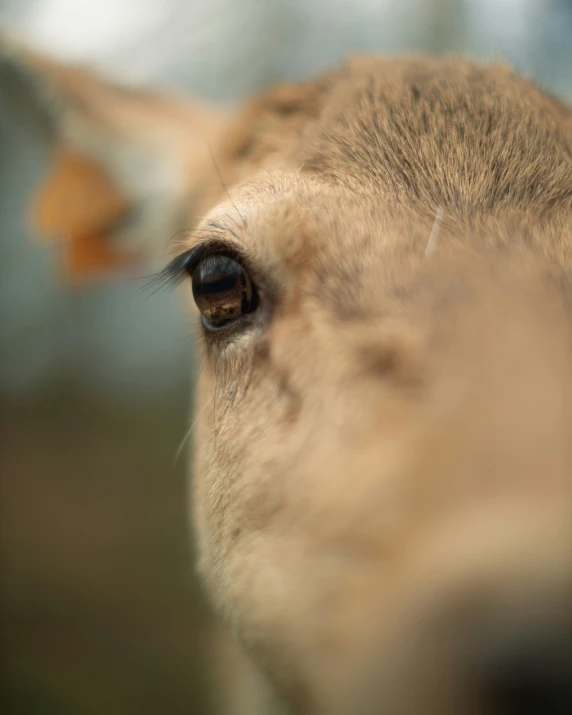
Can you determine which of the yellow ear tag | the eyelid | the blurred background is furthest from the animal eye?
the blurred background

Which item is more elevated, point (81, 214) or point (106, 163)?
point (106, 163)

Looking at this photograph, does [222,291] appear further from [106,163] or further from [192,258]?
[106,163]

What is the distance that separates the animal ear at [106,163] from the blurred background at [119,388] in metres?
0.20

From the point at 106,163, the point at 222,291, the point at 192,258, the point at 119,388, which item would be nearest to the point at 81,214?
the point at 106,163

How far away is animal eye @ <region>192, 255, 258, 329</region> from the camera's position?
6.13 feet

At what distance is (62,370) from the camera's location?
7.32 m

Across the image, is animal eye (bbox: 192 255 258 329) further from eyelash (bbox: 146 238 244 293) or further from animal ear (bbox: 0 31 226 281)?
animal ear (bbox: 0 31 226 281)

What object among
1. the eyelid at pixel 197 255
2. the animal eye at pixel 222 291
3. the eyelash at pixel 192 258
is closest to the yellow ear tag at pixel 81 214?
the eyelash at pixel 192 258

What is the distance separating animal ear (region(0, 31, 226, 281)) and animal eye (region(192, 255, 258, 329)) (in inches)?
48.0

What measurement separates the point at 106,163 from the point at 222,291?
69.7 inches

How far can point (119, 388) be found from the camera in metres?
7.56

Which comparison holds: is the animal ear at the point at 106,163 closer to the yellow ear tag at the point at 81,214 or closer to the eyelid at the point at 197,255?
the yellow ear tag at the point at 81,214

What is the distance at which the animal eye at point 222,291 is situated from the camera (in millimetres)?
1867

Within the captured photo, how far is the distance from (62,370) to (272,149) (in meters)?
5.52
